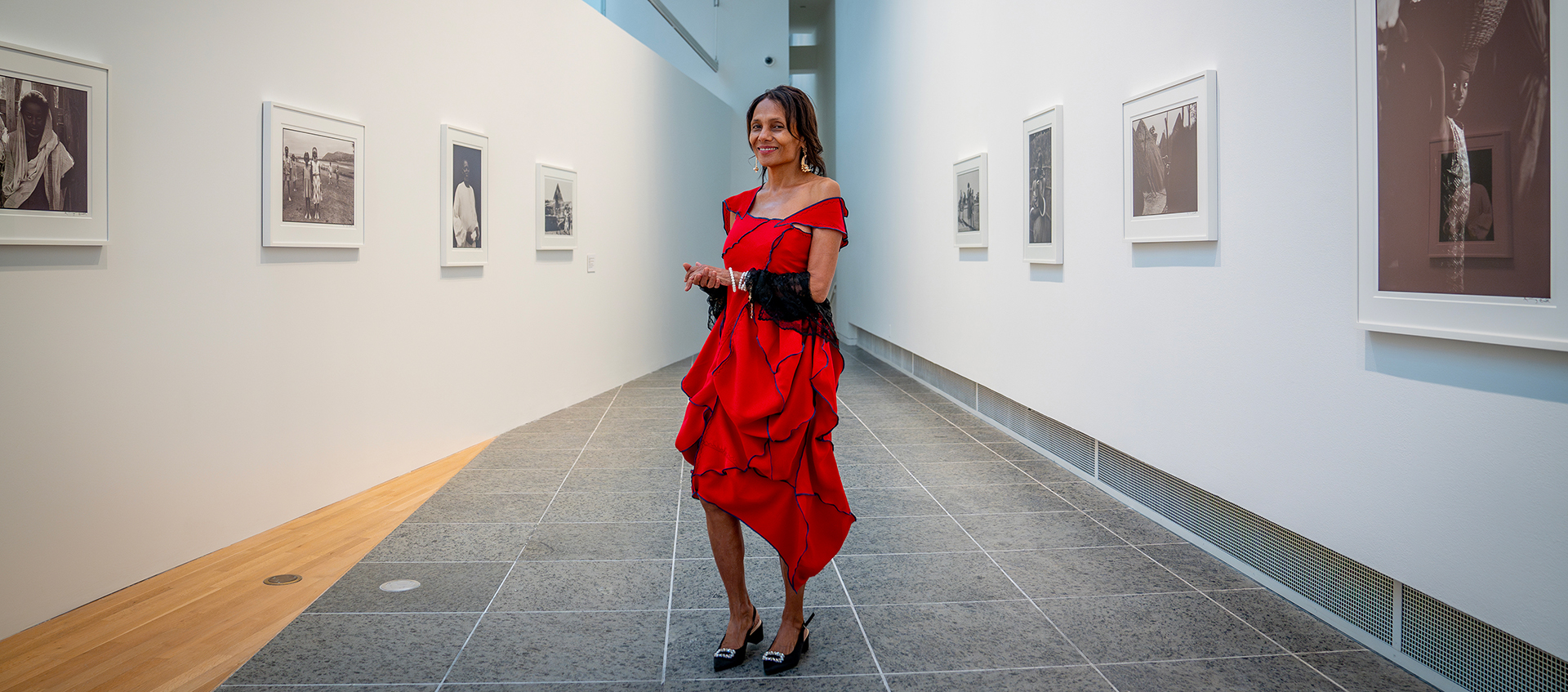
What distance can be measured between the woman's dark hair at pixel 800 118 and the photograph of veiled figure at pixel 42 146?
2.70 m

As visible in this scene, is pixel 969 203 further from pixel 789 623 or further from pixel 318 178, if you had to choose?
pixel 789 623

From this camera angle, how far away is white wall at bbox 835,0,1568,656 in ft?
8.36

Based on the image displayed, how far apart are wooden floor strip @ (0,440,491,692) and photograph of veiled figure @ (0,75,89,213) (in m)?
1.55

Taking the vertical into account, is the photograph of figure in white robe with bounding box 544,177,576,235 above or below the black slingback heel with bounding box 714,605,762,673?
above

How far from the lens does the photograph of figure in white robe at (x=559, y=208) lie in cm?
848

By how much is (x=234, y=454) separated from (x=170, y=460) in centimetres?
39

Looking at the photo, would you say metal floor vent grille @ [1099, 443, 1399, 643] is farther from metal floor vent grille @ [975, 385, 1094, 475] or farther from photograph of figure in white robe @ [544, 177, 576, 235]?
photograph of figure in white robe @ [544, 177, 576, 235]

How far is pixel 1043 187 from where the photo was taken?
5977 millimetres

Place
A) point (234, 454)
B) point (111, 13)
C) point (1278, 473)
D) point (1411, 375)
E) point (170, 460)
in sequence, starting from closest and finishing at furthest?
point (1411, 375) → point (1278, 473) → point (111, 13) → point (170, 460) → point (234, 454)

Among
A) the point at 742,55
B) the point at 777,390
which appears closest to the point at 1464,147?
the point at 777,390

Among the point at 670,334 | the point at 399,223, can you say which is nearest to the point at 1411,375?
the point at 399,223

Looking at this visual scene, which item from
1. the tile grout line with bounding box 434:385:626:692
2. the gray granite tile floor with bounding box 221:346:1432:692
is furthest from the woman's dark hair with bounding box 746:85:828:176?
the tile grout line with bounding box 434:385:626:692

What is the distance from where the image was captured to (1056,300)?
5770 mm

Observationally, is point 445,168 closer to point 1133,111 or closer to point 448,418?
point 448,418
